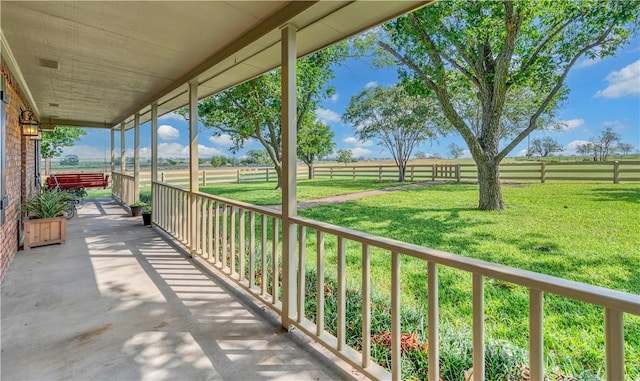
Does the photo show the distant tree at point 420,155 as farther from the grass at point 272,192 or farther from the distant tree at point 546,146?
the distant tree at point 546,146

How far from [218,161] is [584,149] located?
17613 mm

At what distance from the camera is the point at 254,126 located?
9945 mm

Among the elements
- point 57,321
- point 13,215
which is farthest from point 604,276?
point 13,215

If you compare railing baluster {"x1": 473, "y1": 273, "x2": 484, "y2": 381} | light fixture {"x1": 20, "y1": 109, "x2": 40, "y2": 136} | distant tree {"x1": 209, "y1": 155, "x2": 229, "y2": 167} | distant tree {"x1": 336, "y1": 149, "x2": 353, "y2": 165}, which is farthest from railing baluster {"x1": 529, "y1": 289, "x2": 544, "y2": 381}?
distant tree {"x1": 336, "y1": 149, "x2": 353, "y2": 165}

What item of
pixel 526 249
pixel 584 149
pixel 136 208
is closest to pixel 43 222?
pixel 136 208

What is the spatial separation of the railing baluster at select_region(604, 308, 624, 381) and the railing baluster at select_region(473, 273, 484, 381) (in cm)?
39

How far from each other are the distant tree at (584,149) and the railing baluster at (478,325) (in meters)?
13.4

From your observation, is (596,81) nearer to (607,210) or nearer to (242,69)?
(607,210)

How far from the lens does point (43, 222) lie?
4469 mm

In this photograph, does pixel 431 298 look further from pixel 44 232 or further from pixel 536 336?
pixel 44 232

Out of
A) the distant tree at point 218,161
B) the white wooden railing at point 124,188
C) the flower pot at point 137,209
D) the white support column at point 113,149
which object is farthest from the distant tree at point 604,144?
the distant tree at point 218,161

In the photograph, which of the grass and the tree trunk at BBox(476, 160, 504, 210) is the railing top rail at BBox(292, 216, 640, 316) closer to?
the tree trunk at BBox(476, 160, 504, 210)

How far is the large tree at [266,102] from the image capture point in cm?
899

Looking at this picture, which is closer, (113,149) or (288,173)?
(288,173)
